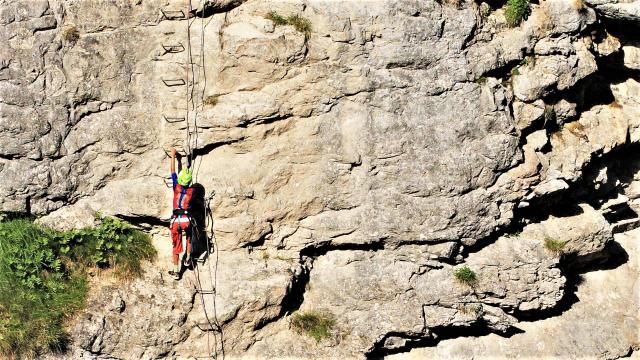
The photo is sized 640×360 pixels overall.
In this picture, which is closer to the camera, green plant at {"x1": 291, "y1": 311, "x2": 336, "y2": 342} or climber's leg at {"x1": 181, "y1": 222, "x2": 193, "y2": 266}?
climber's leg at {"x1": 181, "y1": 222, "x2": 193, "y2": 266}

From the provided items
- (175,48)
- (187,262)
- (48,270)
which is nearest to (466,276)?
(187,262)

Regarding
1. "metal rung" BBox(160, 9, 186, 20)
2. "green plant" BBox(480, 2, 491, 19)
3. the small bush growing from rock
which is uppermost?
"green plant" BBox(480, 2, 491, 19)

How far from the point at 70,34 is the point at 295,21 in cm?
382

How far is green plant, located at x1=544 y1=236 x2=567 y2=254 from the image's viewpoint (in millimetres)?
12445

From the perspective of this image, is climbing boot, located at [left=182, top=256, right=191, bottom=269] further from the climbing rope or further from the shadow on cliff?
the shadow on cliff

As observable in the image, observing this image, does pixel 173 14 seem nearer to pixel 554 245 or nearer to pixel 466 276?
pixel 466 276

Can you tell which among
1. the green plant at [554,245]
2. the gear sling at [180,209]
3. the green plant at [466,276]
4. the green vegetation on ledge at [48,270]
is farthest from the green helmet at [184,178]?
the green plant at [554,245]

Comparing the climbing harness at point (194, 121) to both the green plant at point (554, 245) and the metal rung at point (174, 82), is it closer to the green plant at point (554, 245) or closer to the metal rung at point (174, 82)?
the metal rung at point (174, 82)

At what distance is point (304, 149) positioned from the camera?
11.9 meters

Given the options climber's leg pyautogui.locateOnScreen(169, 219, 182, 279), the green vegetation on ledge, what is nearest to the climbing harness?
climber's leg pyautogui.locateOnScreen(169, 219, 182, 279)

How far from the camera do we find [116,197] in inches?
467

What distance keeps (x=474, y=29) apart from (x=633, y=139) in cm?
429

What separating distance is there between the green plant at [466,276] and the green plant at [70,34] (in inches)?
309

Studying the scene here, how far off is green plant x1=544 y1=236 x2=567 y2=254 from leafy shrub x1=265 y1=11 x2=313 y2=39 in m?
5.75
